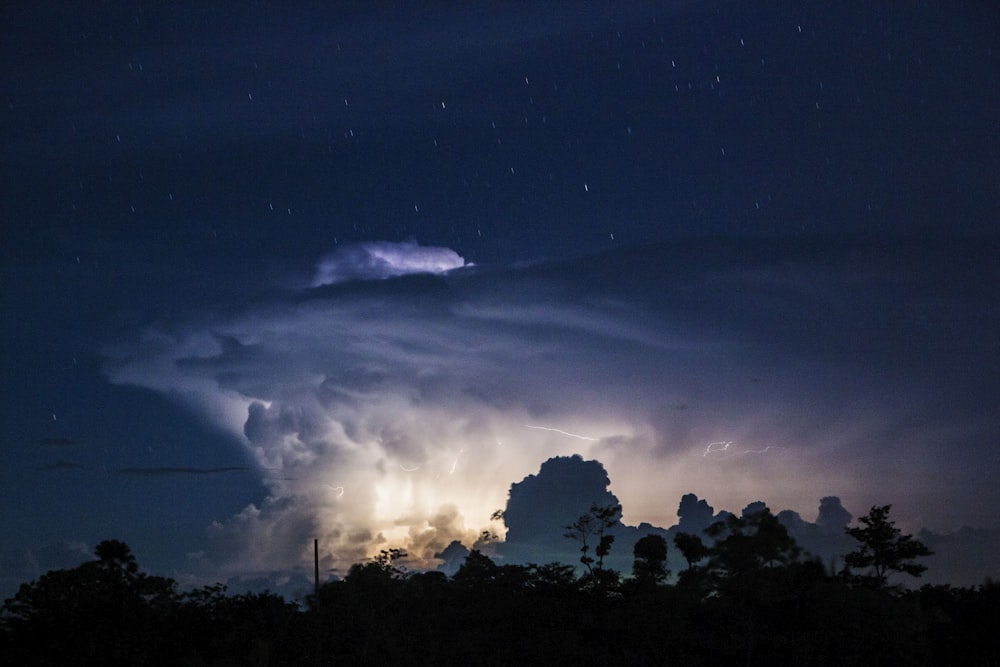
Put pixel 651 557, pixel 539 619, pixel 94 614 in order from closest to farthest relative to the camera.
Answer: pixel 94 614, pixel 539 619, pixel 651 557

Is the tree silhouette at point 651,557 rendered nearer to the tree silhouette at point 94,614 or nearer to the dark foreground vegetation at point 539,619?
the dark foreground vegetation at point 539,619

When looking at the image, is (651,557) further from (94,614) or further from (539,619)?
(94,614)

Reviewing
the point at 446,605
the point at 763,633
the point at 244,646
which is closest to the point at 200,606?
the point at 244,646

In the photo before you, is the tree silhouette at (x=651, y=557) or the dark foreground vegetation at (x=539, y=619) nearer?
the dark foreground vegetation at (x=539, y=619)

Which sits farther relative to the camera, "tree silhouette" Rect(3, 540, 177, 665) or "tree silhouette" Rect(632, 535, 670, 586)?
"tree silhouette" Rect(632, 535, 670, 586)

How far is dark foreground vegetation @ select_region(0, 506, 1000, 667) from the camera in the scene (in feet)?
146

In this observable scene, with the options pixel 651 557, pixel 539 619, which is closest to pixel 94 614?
pixel 539 619

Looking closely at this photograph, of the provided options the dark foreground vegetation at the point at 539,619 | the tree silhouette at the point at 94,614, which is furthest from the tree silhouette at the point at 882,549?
the tree silhouette at the point at 94,614

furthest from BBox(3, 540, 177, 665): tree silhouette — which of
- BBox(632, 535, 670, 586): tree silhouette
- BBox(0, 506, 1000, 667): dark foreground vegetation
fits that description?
BBox(632, 535, 670, 586): tree silhouette

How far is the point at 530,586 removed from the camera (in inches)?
2552

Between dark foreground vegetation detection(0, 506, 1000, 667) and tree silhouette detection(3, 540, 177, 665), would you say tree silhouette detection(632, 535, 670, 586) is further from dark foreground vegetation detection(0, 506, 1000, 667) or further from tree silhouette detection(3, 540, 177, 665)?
tree silhouette detection(3, 540, 177, 665)

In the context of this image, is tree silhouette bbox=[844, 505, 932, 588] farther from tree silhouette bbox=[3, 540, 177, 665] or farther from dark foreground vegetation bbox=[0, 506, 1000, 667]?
tree silhouette bbox=[3, 540, 177, 665]

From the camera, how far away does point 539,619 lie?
57.5 meters

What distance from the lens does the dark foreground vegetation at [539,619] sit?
44594 millimetres
